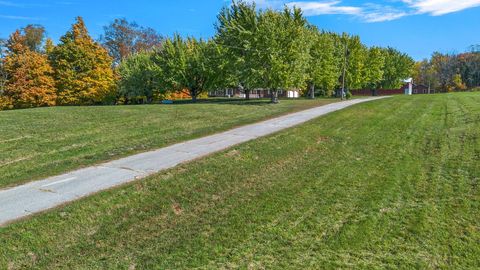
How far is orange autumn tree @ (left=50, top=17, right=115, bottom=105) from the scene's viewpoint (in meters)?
34.2

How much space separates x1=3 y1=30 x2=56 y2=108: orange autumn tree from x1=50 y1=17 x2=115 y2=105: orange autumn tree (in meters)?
1.01

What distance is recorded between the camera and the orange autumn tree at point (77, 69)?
34.2 meters

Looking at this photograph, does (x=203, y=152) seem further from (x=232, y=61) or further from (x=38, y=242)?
(x=232, y=61)

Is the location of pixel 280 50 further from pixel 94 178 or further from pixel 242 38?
pixel 94 178

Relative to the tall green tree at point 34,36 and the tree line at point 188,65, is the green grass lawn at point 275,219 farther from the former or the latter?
the tall green tree at point 34,36

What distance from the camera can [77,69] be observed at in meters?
35.2

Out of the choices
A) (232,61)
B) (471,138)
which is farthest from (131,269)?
(232,61)

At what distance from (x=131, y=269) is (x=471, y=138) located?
1016cm

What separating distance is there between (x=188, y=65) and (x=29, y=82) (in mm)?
15921

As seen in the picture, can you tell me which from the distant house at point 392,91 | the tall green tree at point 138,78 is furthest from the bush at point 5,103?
the distant house at point 392,91

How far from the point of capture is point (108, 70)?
36.9 metres

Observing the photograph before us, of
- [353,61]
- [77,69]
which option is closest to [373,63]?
[353,61]

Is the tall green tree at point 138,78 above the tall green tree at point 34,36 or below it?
below

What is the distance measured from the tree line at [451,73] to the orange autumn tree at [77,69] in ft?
232
